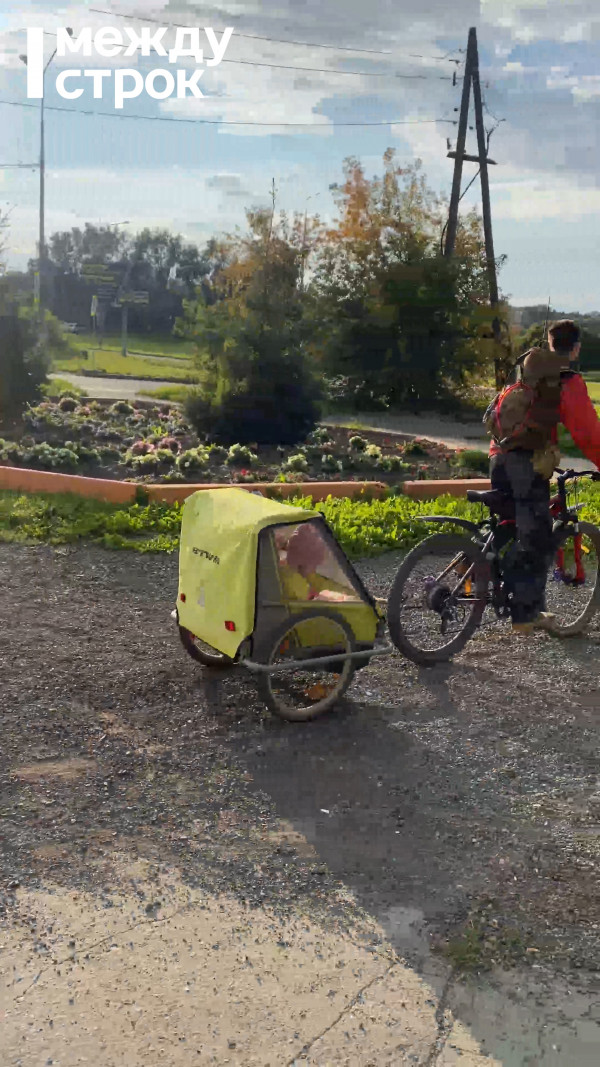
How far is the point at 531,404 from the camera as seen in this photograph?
19.5ft

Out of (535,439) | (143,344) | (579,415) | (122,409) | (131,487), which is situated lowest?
(143,344)

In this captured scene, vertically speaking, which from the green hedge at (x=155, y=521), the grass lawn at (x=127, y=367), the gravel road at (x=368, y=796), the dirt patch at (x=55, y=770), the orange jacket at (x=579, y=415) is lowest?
the grass lawn at (x=127, y=367)

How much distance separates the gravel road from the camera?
3.54 m

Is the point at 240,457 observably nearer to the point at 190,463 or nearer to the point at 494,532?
the point at 190,463

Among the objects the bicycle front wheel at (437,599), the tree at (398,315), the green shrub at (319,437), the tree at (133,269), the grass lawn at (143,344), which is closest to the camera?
the bicycle front wheel at (437,599)

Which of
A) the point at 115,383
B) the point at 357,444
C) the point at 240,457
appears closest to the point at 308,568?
the point at 240,457

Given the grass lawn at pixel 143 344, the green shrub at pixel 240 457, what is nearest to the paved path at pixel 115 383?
the green shrub at pixel 240 457

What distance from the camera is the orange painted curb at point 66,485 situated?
1052cm

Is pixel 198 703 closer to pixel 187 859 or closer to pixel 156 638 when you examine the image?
pixel 156 638

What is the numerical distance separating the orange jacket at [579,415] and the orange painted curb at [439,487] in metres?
5.24

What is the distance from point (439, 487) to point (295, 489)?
1.58 metres

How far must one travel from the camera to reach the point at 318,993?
3.23 metres

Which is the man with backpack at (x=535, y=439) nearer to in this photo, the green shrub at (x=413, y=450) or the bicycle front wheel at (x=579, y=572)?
the bicycle front wheel at (x=579, y=572)

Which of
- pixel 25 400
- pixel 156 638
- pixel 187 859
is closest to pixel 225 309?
pixel 25 400
